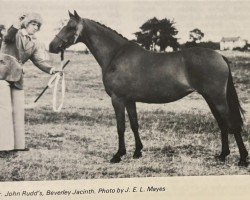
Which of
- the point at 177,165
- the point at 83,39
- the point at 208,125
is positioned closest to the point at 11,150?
the point at 83,39

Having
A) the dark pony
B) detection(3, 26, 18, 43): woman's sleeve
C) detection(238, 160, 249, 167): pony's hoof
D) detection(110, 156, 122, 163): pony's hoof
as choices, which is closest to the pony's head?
the dark pony

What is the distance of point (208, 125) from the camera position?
8.09 feet

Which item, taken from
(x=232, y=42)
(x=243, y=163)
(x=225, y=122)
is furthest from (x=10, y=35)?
(x=243, y=163)

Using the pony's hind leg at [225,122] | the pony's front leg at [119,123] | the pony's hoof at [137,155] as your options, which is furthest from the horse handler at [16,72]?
the pony's hind leg at [225,122]

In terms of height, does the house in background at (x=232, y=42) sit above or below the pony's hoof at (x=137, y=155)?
above

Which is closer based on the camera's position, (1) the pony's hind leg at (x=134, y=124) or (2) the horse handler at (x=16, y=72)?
(2) the horse handler at (x=16, y=72)

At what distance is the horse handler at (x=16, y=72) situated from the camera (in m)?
2.21

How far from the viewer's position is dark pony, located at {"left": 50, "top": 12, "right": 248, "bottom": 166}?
2.22 metres

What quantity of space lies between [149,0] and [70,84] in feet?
2.69

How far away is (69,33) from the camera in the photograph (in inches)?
91.1

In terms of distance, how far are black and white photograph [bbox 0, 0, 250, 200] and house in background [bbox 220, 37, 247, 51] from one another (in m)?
0.01

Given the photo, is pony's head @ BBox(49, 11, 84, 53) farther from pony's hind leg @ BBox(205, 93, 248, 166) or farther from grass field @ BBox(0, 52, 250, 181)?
pony's hind leg @ BBox(205, 93, 248, 166)

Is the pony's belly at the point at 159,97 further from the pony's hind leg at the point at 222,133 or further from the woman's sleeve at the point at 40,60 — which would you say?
the woman's sleeve at the point at 40,60

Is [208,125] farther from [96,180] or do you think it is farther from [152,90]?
[96,180]
